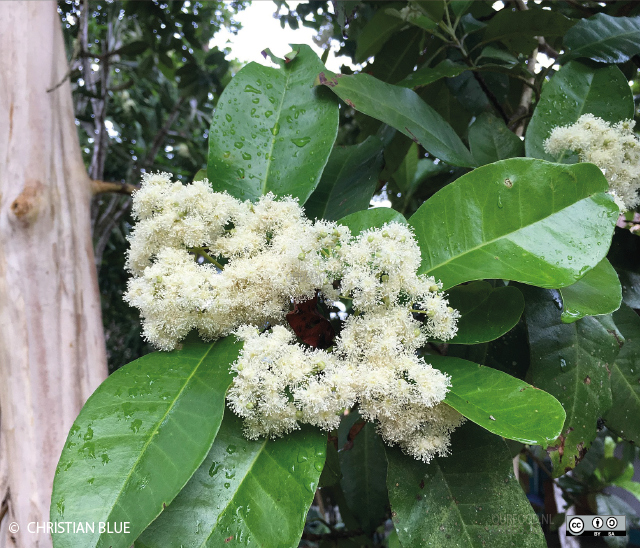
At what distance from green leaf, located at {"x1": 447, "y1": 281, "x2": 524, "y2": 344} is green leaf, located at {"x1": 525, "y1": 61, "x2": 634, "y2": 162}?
1.34ft

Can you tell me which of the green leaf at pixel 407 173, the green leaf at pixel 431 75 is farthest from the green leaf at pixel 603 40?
the green leaf at pixel 407 173

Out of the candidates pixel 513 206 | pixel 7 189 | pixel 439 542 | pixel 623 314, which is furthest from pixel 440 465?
pixel 7 189

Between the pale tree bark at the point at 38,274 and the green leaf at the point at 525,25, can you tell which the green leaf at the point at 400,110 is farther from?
the pale tree bark at the point at 38,274

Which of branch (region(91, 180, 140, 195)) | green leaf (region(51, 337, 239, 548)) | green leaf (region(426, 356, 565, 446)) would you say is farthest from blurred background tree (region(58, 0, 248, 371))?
green leaf (region(426, 356, 565, 446))

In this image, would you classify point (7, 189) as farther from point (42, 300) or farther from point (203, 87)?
point (203, 87)

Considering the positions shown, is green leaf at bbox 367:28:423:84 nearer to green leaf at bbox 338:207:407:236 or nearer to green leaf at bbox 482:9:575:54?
green leaf at bbox 482:9:575:54

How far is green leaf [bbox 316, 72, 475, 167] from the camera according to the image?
94cm

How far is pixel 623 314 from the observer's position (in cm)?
106

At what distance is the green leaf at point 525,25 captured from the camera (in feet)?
4.07

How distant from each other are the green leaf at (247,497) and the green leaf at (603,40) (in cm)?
106

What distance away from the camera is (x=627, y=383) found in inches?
40.0

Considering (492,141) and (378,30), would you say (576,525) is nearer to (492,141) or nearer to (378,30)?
(492,141)

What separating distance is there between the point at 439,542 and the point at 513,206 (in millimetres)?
545

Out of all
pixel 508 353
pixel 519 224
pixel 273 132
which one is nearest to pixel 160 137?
pixel 273 132
